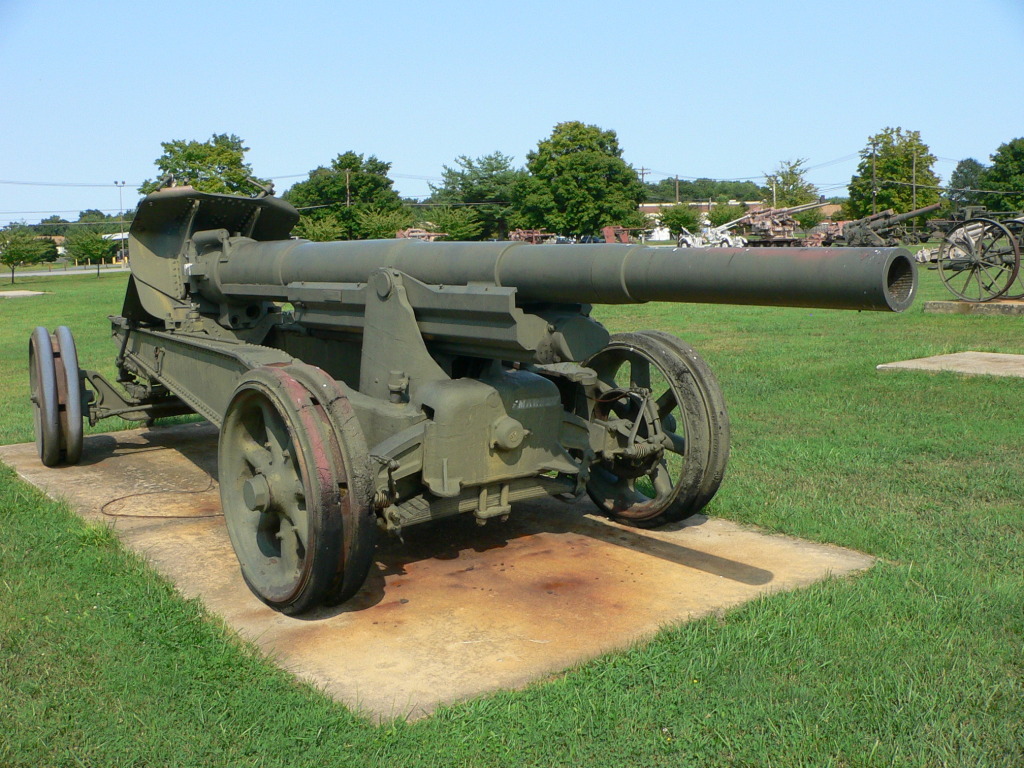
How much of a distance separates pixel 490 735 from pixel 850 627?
1597 millimetres

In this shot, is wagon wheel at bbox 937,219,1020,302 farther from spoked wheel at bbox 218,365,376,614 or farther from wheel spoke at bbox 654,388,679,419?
spoked wheel at bbox 218,365,376,614

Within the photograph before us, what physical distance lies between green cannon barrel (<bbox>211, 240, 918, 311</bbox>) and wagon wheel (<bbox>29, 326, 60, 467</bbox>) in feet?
7.70

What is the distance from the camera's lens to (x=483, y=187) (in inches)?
3004

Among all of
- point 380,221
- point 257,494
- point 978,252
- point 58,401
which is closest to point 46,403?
point 58,401

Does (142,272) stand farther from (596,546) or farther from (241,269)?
(596,546)

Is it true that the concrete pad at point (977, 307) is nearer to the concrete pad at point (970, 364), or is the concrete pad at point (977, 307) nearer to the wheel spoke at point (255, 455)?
the concrete pad at point (970, 364)

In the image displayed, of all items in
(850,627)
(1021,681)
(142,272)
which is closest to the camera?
(1021,681)

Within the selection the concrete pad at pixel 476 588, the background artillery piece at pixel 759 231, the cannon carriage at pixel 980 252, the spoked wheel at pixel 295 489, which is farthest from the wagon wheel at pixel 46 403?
the background artillery piece at pixel 759 231

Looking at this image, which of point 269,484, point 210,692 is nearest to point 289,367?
point 269,484

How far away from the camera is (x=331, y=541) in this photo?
13.2 feet

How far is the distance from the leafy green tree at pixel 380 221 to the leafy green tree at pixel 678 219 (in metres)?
16.9

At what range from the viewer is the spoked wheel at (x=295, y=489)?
4.04 meters

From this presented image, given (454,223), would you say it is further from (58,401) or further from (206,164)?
(58,401)

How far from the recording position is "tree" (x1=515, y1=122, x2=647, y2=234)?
200 feet
